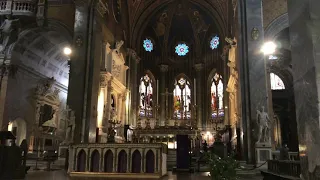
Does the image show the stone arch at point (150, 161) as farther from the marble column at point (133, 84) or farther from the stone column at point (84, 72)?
the marble column at point (133, 84)

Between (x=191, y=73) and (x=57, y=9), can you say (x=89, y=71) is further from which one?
(x=191, y=73)

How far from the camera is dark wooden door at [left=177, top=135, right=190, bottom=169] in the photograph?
12.2 meters

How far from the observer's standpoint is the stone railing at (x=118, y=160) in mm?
8664

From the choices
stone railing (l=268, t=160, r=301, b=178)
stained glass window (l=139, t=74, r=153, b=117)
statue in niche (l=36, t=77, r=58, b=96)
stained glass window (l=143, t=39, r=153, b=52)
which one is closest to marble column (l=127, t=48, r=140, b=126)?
stained glass window (l=139, t=74, r=153, b=117)

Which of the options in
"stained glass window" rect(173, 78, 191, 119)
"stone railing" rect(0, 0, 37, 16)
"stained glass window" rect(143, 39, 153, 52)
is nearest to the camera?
"stone railing" rect(0, 0, 37, 16)

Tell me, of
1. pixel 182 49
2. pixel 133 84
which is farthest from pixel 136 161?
pixel 182 49

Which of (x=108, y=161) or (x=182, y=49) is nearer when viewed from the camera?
(x=108, y=161)

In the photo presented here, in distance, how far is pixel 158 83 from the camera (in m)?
32.2

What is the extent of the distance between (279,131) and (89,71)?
15.8m

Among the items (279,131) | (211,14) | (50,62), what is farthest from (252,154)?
(211,14)

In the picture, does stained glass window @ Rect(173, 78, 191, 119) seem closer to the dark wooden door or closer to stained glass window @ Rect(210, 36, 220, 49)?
stained glass window @ Rect(210, 36, 220, 49)

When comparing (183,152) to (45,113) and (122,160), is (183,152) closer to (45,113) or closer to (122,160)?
(122,160)

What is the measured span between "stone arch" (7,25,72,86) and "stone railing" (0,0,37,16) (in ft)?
3.54

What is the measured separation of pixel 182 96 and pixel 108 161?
77.8ft
